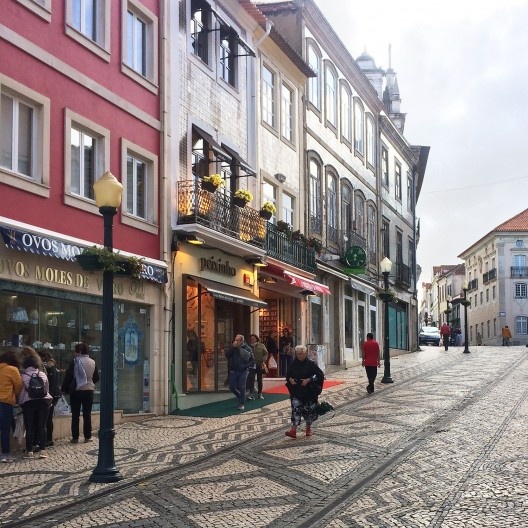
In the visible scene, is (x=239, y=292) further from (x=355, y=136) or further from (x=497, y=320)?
(x=497, y=320)

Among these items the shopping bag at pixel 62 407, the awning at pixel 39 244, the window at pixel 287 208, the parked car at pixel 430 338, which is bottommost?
the shopping bag at pixel 62 407

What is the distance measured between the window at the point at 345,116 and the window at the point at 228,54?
1113 cm

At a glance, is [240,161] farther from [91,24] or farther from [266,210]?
[91,24]

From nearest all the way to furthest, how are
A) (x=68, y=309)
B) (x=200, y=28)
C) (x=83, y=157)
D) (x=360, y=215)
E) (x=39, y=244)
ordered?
(x=39, y=244)
(x=68, y=309)
(x=83, y=157)
(x=200, y=28)
(x=360, y=215)

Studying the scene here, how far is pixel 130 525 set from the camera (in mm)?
8047

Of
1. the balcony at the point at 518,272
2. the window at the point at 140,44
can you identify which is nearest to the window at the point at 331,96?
the window at the point at 140,44

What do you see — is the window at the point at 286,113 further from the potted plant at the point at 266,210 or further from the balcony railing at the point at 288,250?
the potted plant at the point at 266,210

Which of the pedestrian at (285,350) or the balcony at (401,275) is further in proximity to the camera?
the balcony at (401,275)

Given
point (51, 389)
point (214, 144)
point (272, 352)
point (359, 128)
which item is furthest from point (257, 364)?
point (359, 128)

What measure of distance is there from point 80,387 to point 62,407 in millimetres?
1135

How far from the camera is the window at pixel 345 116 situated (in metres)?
34.0

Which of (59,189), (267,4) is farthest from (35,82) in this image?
(267,4)

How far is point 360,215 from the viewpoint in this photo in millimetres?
36125

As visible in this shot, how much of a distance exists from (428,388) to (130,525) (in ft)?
49.8
